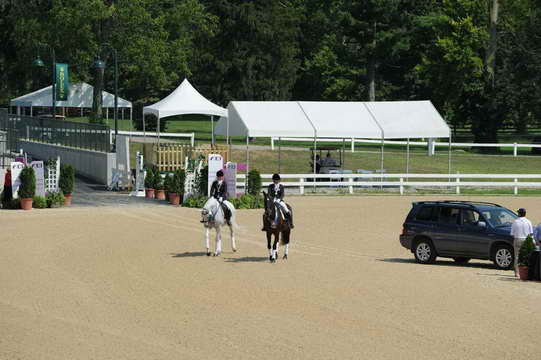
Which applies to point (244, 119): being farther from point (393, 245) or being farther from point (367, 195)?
point (393, 245)

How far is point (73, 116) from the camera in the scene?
106750mm

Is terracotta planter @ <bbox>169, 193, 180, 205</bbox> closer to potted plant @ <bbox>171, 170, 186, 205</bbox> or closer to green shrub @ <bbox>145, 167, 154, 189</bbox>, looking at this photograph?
potted plant @ <bbox>171, 170, 186, 205</bbox>

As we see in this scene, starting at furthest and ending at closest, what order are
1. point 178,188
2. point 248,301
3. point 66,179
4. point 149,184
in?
point 149,184, point 178,188, point 66,179, point 248,301

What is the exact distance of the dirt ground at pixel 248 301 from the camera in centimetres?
1416

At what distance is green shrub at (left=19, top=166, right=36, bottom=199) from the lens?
37.3 meters

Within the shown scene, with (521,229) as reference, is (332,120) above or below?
above

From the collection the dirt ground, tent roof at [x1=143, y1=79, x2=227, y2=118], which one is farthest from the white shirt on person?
tent roof at [x1=143, y1=79, x2=227, y2=118]

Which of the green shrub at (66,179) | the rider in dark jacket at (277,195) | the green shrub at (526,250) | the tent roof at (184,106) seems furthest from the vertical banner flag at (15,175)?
the green shrub at (526,250)

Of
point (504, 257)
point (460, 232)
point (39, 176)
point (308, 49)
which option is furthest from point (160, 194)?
point (308, 49)

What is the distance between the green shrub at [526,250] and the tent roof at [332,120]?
23299mm

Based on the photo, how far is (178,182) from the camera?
4006 centimetres

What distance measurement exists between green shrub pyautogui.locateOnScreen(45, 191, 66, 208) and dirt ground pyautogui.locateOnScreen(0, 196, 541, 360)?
790 cm

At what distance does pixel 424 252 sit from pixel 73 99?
57.0 metres

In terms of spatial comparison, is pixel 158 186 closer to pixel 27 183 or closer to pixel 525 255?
pixel 27 183
